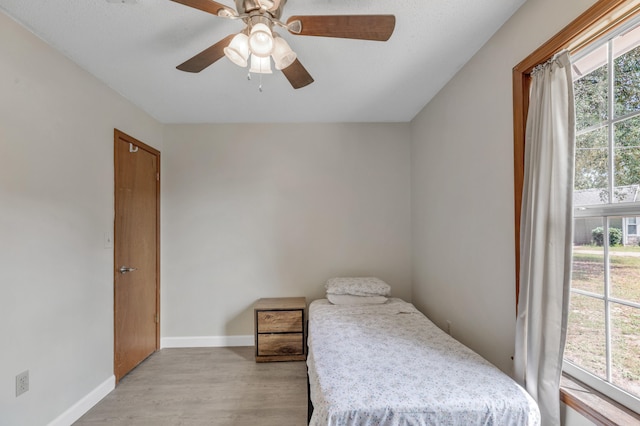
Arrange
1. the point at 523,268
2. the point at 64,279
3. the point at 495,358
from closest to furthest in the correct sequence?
the point at 523,268
the point at 495,358
the point at 64,279

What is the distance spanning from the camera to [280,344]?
9.75 ft

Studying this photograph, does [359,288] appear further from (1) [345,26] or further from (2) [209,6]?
(2) [209,6]

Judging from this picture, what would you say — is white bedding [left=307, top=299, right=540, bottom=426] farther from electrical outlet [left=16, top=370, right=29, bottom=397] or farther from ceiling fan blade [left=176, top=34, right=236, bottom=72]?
ceiling fan blade [left=176, top=34, right=236, bottom=72]

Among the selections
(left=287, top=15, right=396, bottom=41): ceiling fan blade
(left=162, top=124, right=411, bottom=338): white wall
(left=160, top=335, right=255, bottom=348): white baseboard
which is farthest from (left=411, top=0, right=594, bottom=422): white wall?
Answer: (left=160, top=335, right=255, bottom=348): white baseboard

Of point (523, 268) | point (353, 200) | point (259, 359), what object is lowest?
point (259, 359)

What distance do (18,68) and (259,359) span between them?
2798mm

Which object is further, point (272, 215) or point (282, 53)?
point (272, 215)

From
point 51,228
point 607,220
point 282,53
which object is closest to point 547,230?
point 607,220

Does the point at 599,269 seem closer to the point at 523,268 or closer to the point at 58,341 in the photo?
the point at 523,268

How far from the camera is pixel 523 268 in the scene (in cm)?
155

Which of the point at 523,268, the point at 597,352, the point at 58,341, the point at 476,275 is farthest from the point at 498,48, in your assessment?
the point at 58,341

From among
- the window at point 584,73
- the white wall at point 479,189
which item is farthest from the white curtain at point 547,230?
the white wall at point 479,189

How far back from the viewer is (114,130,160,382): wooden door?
263cm

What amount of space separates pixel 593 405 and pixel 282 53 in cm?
205
